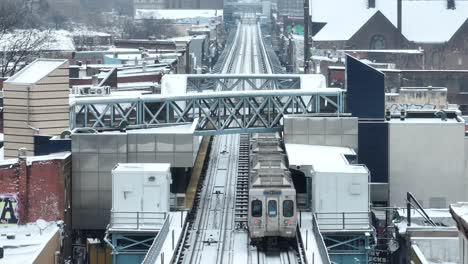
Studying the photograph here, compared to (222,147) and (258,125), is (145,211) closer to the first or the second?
(258,125)

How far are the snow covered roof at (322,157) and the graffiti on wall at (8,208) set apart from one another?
827cm

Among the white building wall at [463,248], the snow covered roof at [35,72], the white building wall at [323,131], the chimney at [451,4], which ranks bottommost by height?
the white building wall at [463,248]

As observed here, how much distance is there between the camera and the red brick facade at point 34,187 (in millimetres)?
33156

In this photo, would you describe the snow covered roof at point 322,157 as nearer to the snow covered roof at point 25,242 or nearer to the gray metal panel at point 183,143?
the gray metal panel at point 183,143

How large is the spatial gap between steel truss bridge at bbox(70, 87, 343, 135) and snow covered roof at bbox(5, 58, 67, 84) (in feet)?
5.68

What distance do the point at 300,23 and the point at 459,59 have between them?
74.3 m

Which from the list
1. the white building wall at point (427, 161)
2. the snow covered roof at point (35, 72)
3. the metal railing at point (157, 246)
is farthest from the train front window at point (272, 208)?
the white building wall at point (427, 161)

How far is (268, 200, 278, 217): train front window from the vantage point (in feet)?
101

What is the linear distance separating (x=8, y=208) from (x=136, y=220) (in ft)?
12.3

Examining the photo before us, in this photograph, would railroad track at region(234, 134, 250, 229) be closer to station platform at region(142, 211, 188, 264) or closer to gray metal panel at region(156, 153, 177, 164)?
station platform at region(142, 211, 188, 264)

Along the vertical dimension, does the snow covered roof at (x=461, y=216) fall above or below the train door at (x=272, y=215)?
above

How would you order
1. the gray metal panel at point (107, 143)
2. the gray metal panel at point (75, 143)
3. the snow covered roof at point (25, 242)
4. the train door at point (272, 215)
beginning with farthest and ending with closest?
the gray metal panel at point (107, 143)
the gray metal panel at point (75, 143)
the train door at point (272, 215)
the snow covered roof at point (25, 242)

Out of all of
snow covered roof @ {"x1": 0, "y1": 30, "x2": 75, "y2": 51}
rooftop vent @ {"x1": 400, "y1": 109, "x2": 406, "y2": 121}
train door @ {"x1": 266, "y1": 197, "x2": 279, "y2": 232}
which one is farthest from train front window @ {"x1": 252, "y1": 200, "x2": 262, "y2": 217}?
snow covered roof @ {"x1": 0, "y1": 30, "x2": 75, "y2": 51}

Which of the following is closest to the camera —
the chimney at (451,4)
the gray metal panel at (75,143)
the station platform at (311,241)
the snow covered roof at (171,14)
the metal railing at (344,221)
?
the station platform at (311,241)
